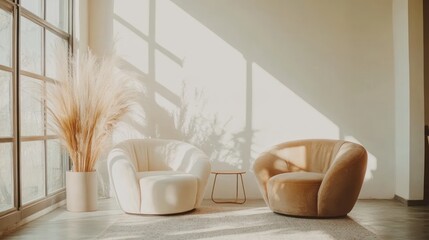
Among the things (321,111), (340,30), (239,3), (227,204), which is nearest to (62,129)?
(227,204)

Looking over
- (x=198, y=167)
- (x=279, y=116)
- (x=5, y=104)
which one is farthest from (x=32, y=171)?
(x=279, y=116)

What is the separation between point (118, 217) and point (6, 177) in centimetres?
116

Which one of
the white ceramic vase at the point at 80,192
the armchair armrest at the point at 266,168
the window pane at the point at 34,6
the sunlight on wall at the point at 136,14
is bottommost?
the white ceramic vase at the point at 80,192

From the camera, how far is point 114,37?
6.34 m

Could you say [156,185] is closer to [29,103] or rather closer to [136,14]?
[29,103]

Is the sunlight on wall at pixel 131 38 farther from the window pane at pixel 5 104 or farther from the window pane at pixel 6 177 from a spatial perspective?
the window pane at pixel 6 177

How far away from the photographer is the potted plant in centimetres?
519

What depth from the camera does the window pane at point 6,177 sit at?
14.0 feet

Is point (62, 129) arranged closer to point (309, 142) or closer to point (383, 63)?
point (309, 142)

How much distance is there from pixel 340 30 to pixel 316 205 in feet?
8.28

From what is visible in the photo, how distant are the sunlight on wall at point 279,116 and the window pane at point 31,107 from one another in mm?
2603

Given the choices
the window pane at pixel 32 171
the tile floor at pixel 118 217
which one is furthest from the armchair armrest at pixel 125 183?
the window pane at pixel 32 171

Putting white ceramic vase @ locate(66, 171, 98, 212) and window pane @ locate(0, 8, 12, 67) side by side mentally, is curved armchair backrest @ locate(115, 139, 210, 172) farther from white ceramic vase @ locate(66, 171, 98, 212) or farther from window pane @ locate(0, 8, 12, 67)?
window pane @ locate(0, 8, 12, 67)

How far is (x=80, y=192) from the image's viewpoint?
17.3 feet
